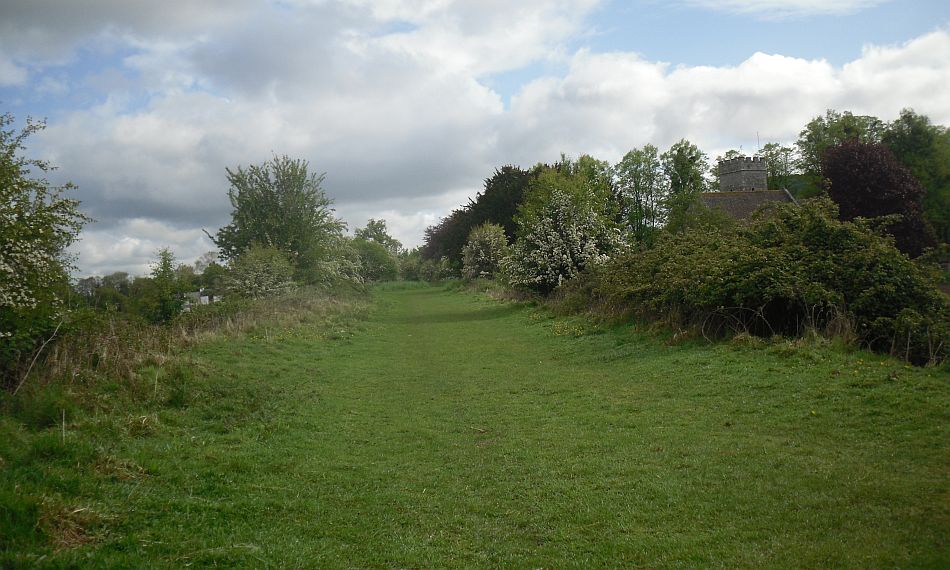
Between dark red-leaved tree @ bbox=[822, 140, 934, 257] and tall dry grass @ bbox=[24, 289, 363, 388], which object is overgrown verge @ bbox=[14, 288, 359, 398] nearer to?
tall dry grass @ bbox=[24, 289, 363, 388]

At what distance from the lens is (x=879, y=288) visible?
1163 cm

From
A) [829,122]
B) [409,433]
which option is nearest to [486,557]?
[409,433]

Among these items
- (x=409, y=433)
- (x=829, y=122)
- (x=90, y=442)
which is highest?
(x=829, y=122)

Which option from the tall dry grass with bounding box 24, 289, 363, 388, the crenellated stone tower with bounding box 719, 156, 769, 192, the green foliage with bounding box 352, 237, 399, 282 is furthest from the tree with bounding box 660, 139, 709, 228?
the green foliage with bounding box 352, 237, 399, 282

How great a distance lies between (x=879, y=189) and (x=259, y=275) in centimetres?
3366

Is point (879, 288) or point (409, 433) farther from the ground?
point (879, 288)

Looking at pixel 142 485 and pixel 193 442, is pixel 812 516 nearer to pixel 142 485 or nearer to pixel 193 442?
pixel 142 485

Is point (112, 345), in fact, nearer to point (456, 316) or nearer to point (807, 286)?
point (807, 286)

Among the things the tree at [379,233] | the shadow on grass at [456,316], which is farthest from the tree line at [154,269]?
the tree at [379,233]

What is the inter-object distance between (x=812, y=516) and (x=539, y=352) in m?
11.0

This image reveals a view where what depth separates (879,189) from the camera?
35500mm

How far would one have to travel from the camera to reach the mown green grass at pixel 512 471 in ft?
15.4

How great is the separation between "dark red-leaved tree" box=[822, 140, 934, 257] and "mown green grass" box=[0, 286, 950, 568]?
2941cm

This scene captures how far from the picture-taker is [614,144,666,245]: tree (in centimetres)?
4656
